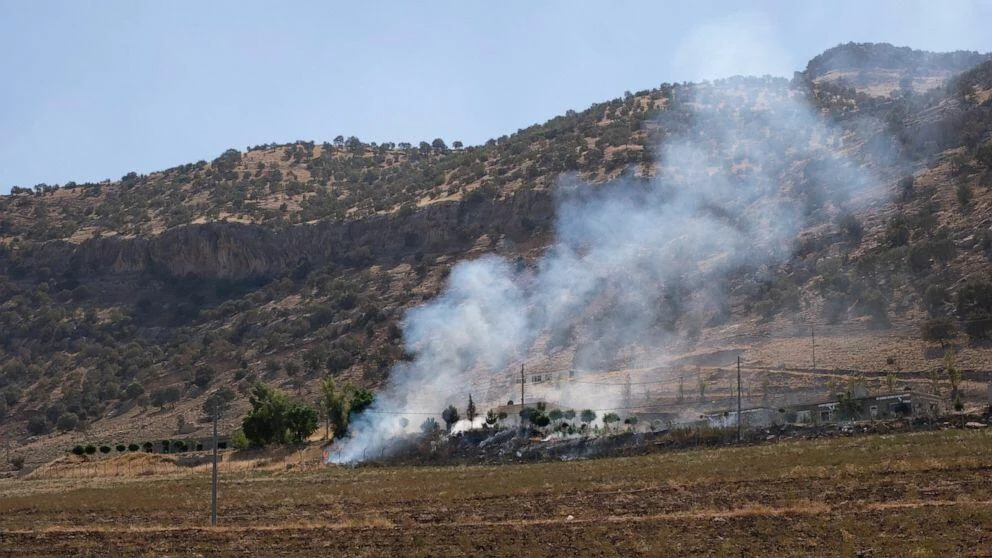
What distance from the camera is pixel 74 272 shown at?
107500mm

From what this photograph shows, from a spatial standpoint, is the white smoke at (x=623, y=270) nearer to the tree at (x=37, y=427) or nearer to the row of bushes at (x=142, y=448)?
the row of bushes at (x=142, y=448)

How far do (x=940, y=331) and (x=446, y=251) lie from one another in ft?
153

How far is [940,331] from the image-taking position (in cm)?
5859

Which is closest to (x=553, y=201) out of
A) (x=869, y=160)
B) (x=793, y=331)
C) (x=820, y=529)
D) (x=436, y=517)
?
(x=869, y=160)

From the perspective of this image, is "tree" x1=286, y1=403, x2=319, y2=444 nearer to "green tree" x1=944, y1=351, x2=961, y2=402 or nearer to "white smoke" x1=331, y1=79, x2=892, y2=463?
"white smoke" x1=331, y1=79, x2=892, y2=463

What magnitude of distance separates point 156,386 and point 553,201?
36962mm

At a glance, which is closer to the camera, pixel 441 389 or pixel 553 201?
pixel 441 389

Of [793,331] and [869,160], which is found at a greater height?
[869,160]

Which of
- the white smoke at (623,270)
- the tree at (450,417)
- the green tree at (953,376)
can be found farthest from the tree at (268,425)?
the green tree at (953,376)

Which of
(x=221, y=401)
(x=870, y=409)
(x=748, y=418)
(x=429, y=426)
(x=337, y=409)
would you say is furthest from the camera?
(x=221, y=401)

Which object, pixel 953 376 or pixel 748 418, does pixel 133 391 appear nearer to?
pixel 748 418

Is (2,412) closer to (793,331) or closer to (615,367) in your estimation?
(615,367)

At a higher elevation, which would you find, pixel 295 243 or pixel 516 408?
pixel 295 243

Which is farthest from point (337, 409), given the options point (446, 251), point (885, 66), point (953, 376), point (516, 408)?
point (885, 66)
